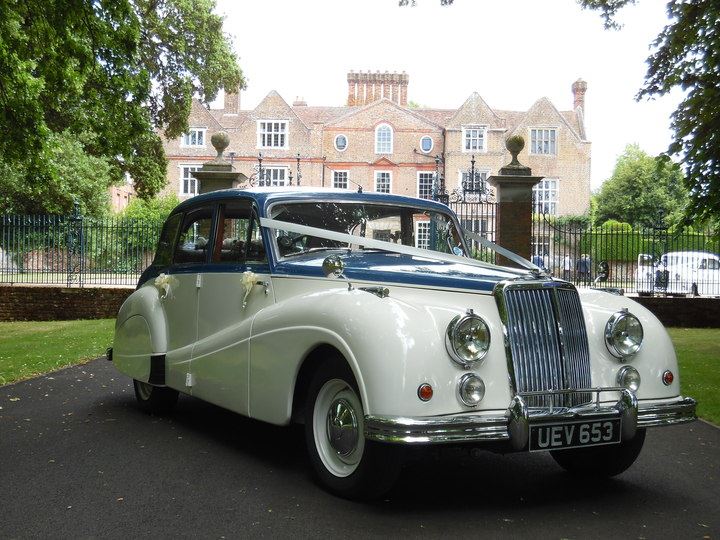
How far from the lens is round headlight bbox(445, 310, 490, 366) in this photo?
4.23 metres

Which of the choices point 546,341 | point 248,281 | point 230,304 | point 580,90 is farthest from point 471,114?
point 546,341

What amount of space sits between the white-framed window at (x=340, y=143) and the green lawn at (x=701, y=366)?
4049 centimetres

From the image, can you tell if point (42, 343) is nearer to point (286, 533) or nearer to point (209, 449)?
point (209, 449)

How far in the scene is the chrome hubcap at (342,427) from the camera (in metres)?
4.52

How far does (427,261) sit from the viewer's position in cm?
543

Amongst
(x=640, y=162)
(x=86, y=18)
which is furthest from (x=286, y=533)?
(x=640, y=162)

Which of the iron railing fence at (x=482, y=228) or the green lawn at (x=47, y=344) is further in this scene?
the iron railing fence at (x=482, y=228)

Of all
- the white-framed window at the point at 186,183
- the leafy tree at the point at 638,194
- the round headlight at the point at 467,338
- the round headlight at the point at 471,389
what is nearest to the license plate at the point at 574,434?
the round headlight at the point at 471,389

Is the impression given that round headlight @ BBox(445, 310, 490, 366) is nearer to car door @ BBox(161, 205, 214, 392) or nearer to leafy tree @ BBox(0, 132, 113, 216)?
car door @ BBox(161, 205, 214, 392)

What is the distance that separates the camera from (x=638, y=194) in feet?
208

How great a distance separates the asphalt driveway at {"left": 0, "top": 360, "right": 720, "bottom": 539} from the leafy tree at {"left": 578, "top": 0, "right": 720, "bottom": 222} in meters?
6.31

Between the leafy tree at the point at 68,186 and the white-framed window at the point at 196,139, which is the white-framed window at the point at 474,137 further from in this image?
the leafy tree at the point at 68,186

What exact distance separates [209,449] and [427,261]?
7.18 ft

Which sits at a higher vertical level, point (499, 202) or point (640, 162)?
point (640, 162)
